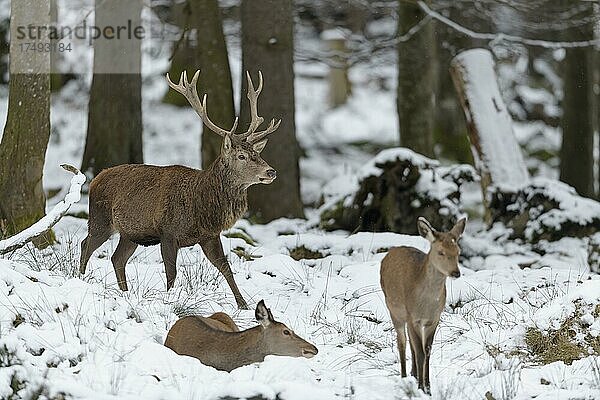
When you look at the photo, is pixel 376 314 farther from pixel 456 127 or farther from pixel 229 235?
→ pixel 456 127

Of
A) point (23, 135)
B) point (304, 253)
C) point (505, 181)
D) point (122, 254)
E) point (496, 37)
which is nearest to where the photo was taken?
point (122, 254)

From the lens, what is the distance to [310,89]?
27578 mm

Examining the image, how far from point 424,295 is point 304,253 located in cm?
478

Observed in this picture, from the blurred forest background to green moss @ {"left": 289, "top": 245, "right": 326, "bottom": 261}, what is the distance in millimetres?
2376

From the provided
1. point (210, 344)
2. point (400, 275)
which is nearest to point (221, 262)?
point (210, 344)

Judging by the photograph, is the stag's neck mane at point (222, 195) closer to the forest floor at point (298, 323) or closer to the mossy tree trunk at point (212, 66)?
the forest floor at point (298, 323)

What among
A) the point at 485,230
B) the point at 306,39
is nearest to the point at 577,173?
the point at 485,230

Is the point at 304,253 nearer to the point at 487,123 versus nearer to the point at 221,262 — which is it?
the point at 221,262

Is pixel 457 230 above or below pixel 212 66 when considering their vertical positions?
below

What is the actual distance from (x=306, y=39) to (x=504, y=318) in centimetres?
2072

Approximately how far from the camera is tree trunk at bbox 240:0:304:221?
1323 cm

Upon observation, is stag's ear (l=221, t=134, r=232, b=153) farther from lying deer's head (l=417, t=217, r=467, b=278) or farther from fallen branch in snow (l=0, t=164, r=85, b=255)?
lying deer's head (l=417, t=217, r=467, b=278)

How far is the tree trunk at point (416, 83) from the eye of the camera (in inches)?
623

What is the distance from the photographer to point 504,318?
7.81 metres
